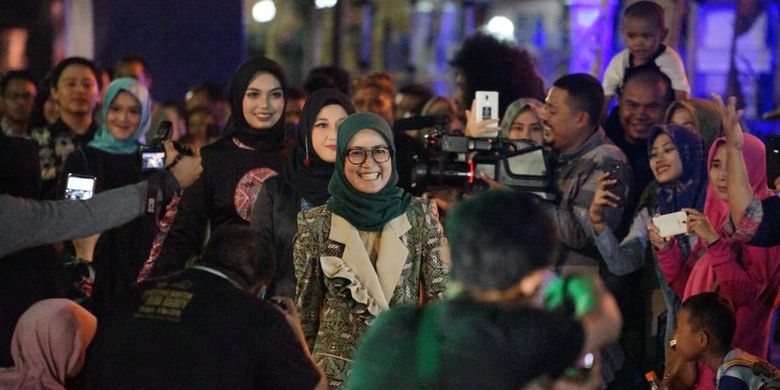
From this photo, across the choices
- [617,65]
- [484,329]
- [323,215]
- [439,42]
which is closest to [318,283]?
[323,215]

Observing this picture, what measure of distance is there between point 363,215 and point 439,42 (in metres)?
20.4

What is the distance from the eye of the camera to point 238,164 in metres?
6.23

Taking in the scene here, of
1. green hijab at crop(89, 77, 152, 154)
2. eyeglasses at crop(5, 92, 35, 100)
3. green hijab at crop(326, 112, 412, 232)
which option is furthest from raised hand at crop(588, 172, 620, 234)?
eyeglasses at crop(5, 92, 35, 100)

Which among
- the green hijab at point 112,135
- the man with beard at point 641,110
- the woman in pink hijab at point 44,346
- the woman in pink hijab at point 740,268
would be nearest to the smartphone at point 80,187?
the woman in pink hijab at point 44,346

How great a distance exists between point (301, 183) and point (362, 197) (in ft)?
2.09

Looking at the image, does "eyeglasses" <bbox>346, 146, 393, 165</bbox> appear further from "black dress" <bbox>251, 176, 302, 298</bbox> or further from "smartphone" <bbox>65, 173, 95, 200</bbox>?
"smartphone" <bbox>65, 173, 95, 200</bbox>

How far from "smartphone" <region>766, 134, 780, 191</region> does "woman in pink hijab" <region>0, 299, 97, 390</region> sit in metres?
2.87

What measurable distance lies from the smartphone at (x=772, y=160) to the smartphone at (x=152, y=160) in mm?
2592

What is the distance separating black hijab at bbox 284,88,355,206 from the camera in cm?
572

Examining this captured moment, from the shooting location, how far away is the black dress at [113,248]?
6.91 m

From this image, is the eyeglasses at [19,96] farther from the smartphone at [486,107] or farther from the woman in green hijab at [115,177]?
the smartphone at [486,107]

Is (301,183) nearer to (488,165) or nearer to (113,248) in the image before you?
(488,165)

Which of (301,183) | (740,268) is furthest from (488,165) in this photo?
(740,268)

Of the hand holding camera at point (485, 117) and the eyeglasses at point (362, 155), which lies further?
the hand holding camera at point (485, 117)
